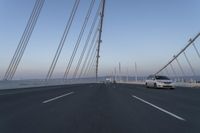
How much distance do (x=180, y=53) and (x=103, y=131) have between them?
5179 cm

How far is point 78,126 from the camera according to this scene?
6270mm

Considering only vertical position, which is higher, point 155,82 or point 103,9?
point 103,9

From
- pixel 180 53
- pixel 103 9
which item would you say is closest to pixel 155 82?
pixel 180 53

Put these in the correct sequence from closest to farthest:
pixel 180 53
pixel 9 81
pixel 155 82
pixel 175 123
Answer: pixel 175 123 → pixel 9 81 → pixel 155 82 → pixel 180 53

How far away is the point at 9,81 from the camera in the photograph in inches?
1057

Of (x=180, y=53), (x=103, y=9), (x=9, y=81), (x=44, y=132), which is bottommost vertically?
(x=44, y=132)

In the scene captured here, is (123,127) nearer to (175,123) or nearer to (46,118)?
(175,123)

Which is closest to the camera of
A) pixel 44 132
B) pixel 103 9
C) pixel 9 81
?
pixel 44 132

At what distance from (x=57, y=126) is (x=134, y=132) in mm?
1848

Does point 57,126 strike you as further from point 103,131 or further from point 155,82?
point 155,82

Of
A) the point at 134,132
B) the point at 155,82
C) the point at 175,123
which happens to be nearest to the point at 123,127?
the point at 134,132

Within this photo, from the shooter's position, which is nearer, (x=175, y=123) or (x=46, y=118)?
(x=175, y=123)

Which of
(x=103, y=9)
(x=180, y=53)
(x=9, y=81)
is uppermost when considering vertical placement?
(x=103, y=9)

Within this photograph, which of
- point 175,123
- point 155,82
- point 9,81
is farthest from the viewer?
point 155,82
